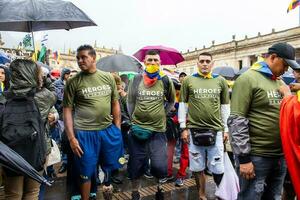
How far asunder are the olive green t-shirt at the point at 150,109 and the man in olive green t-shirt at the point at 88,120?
549mm

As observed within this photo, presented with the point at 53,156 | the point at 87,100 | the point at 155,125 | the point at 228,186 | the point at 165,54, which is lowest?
the point at 228,186

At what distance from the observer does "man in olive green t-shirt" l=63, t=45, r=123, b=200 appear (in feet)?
11.9

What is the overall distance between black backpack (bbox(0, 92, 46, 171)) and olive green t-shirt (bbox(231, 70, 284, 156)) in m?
1.84

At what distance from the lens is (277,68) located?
2.90 meters

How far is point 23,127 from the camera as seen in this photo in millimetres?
2732

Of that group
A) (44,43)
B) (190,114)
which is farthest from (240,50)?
(190,114)

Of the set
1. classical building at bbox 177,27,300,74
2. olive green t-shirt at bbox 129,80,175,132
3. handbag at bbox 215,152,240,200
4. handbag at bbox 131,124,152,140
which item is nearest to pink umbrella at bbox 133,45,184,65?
olive green t-shirt at bbox 129,80,175,132

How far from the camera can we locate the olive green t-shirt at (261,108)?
9.39 feet

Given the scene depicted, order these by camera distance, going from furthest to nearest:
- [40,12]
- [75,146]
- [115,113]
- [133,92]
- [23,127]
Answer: [133,92]
[115,113]
[75,146]
[40,12]
[23,127]

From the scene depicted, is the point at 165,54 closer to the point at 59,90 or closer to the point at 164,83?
the point at 59,90

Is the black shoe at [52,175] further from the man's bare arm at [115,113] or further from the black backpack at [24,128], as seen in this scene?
the black backpack at [24,128]

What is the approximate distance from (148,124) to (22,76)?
72.2 inches

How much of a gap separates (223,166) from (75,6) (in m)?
2.80

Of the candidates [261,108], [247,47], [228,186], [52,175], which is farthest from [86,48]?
[247,47]
